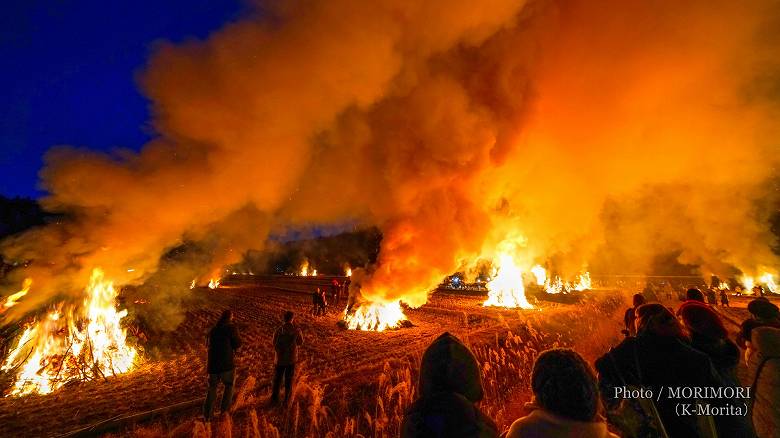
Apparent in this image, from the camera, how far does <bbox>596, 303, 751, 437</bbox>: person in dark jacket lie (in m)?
2.75

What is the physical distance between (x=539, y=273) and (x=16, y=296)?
42.1 m

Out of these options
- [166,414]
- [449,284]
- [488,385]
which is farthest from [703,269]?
[166,414]

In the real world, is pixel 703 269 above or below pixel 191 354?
above

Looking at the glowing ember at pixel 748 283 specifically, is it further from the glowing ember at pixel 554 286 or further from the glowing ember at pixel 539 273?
the glowing ember at pixel 539 273

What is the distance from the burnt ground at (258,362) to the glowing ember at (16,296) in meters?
2.20

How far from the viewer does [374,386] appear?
25.7ft

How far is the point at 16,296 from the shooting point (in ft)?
27.6

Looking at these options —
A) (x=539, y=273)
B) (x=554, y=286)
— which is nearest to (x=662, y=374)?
(x=554, y=286)

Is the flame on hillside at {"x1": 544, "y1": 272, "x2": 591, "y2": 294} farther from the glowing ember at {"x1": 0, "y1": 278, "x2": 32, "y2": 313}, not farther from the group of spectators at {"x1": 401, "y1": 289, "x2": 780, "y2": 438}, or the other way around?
the glowing ember at {"x1": 0, "y1": 278, "x2": 32, "y2": 313}

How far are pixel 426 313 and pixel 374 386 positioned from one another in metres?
13.0

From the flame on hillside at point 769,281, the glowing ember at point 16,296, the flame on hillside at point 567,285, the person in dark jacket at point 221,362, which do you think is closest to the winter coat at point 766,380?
the person in dark jacket at point 221,362

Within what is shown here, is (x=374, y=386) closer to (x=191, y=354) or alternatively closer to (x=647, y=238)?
(x=191, y=354)

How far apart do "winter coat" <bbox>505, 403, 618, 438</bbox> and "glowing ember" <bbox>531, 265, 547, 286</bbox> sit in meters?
41.5

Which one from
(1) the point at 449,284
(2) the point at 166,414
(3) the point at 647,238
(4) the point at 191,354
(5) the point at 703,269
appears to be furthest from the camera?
(1) the point at 449,284
